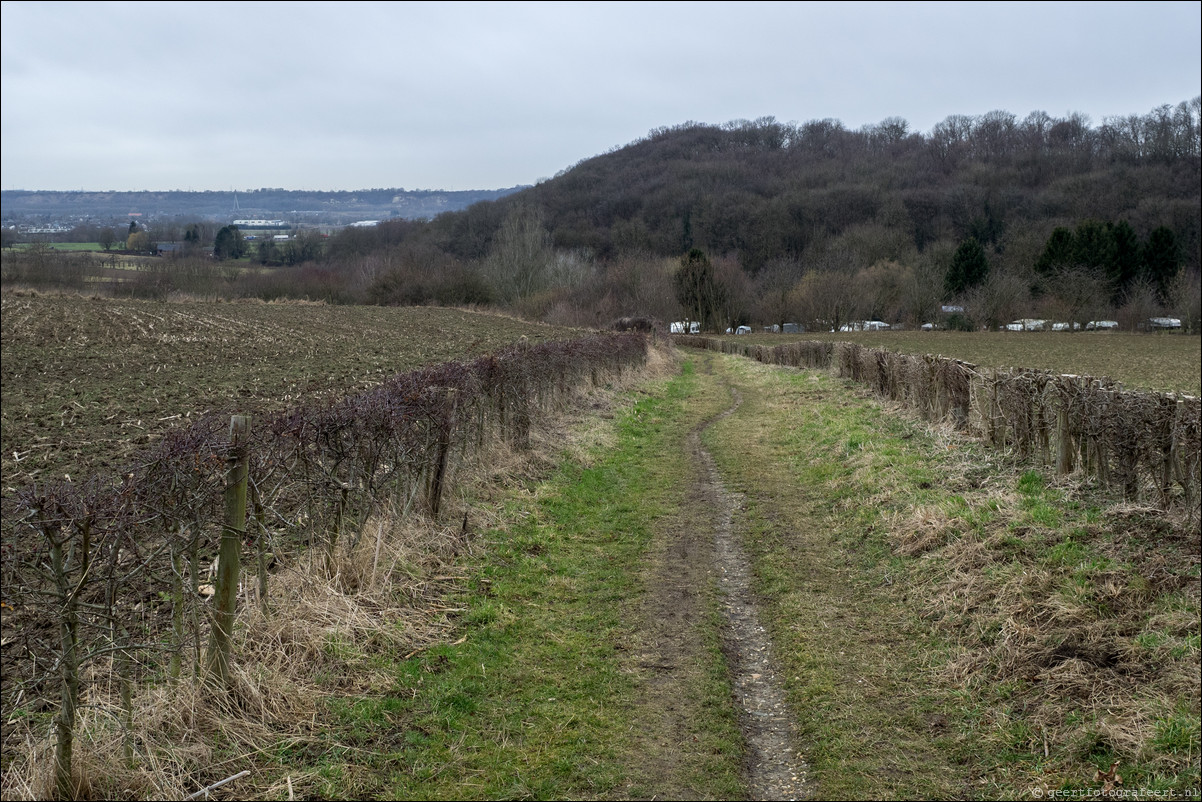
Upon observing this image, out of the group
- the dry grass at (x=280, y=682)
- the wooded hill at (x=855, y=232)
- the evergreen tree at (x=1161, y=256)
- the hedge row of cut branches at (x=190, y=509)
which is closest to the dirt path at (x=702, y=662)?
the dry grass at (x=280, y=682)

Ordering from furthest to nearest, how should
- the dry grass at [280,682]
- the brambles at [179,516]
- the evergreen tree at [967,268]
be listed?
the evergreen tree at [967,268]
the dry grass at [280,682]
the brambles at [179,516]

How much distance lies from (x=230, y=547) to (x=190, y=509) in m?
0.45

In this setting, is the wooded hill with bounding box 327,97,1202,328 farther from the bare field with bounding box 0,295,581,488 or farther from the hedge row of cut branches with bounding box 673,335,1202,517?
the hedge row of cut branches with bounding box 673,335,1202,517

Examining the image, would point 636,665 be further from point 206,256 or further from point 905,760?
point 206,256

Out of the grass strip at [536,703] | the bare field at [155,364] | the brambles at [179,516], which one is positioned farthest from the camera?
the bare field at [155,364]

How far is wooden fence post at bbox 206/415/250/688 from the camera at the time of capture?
4695 millimetres

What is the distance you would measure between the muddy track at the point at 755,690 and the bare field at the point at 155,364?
786 cm

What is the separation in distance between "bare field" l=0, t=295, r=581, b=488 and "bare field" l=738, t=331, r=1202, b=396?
21416 millimetres

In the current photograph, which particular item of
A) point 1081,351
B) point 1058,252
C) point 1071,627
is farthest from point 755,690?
point 1058,252

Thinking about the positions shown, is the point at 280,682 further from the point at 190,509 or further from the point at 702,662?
the point at 702,662

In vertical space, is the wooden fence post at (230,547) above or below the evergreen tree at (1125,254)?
below

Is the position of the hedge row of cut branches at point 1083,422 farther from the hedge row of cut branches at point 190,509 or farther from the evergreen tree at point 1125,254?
the evergreen tree at point 1125,254

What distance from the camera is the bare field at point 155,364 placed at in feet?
43.8

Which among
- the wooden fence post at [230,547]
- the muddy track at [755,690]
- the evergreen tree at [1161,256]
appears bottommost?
the muddy track at [755,690]
